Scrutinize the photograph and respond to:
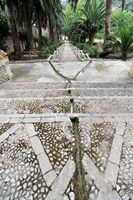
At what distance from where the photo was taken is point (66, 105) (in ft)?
13.3

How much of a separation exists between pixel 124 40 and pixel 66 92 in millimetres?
5159

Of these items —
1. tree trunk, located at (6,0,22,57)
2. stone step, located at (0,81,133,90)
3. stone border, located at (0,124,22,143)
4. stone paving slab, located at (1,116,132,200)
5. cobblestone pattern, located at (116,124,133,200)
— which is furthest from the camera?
tree trunk, located at (6,0,22,57)

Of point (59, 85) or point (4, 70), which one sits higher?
point (4, 70)

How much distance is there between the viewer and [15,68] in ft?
26.3

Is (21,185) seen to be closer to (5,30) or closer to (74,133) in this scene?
(74,133)

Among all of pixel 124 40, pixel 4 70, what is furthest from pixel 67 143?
pixel 124 40

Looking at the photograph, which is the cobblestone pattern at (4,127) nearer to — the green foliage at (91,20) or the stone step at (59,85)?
the stone step at (59,85)

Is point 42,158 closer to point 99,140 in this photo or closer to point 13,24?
point 99,140

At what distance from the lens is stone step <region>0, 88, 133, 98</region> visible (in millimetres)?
4679

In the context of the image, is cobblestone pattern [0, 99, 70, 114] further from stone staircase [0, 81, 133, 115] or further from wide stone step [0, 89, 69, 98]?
wide stone step [0, 89, 69, 98]

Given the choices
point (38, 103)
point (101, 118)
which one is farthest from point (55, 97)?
point (101, 118)

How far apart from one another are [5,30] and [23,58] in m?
3.95

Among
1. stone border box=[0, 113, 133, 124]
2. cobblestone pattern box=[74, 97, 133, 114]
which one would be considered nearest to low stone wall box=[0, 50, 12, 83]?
stone border box=[0, 113, 133, 124]

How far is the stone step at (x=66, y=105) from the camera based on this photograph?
3.83 metres
